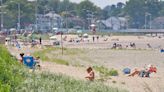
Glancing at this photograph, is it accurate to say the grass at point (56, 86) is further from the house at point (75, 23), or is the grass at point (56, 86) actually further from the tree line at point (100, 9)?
the house at point (75, 23)

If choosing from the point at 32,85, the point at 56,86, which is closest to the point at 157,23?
the point at 56,86

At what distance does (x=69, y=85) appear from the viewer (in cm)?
1498

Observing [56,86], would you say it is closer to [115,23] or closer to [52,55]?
[52,55]

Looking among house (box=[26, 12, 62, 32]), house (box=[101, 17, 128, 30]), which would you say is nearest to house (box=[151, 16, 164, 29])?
house (box=[101, 17, 128, 30])

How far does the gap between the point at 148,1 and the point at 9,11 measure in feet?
189

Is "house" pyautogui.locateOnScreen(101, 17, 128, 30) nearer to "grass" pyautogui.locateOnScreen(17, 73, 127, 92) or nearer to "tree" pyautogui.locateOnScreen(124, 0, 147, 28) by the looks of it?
"tree" pyautogui.locateOnScreen(124, 0, 147, 28)

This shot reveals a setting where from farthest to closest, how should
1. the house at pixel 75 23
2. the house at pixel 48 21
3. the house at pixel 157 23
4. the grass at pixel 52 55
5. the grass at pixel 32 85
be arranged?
the house at pixel 157 23, the house at pixel 75 23, the house at pixel 48 21, the grass at pixel 52 55, the grass at pixel 32 85

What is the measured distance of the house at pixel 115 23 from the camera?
540 feet

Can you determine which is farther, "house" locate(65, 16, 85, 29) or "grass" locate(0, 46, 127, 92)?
"house" locate(65, 16, 85, 29)

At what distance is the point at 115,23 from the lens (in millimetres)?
168250

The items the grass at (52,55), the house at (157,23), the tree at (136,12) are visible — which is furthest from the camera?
the tree at (136,12)

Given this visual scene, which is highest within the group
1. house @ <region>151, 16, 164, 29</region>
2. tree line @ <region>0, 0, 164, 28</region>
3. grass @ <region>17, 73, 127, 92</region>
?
grass @ <region>17, 73, 127, 92</region>

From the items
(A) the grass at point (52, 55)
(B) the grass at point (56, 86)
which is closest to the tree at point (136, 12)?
(A) the grass at point (52, 55)

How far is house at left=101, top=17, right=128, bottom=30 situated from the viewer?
165 meters
